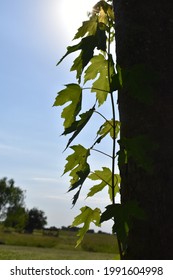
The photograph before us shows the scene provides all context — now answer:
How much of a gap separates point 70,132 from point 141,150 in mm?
336

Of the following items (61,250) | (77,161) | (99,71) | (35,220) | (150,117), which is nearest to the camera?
(150,117)

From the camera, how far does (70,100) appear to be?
6.48 feet

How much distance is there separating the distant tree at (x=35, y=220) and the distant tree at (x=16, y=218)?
18.8ft

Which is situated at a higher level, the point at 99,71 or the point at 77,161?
the point at 99,71

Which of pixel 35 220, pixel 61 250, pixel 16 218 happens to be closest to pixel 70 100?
pixel 61 250

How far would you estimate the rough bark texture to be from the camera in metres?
1.61

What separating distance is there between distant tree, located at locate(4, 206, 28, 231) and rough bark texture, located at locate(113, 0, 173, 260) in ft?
269

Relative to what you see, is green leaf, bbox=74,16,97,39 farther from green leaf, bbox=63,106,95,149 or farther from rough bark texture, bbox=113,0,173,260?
green leaf, bbox=63,106,95,149

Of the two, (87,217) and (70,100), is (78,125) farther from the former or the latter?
(87,217)

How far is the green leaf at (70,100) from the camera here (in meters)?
1.95

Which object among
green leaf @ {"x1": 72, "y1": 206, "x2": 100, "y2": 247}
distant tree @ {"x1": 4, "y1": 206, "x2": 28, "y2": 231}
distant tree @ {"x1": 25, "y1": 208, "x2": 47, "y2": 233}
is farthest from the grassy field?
distant tree @ {"x1": 25, "y1": 208, "x2": 47, "y2": 233}

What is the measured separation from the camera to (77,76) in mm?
2035

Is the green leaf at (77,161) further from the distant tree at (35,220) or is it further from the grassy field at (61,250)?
the distant tree at (35,220)

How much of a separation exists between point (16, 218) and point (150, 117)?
82.5 metres
